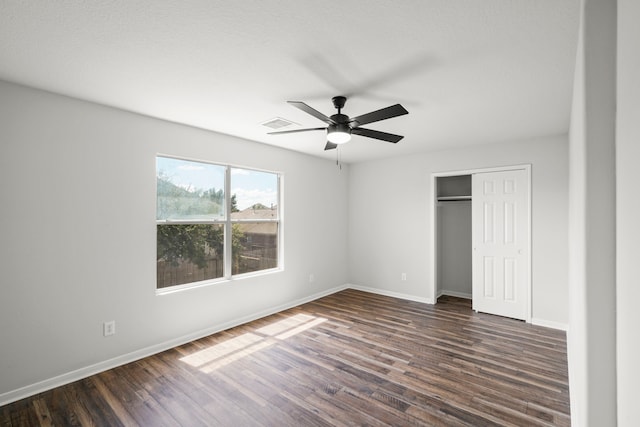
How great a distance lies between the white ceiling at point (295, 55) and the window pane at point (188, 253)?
4.34 feet

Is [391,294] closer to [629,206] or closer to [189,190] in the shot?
[189,190]

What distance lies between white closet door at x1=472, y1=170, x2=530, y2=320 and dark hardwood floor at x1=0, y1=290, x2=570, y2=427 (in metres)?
0.49

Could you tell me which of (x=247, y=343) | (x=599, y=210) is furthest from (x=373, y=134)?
(x=247, y=343)

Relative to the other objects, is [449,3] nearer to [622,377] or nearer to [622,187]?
[622,187]

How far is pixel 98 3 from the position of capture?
5.24ft

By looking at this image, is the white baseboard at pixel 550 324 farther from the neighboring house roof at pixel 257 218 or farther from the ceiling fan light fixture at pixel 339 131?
the neighboring house roof at pixel 257 218

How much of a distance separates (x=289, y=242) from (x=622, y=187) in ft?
14.0

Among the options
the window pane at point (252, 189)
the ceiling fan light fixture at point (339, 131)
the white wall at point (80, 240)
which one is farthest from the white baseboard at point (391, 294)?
the ceiling fan light fixture at point (339, 131)

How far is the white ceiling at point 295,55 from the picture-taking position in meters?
1.67

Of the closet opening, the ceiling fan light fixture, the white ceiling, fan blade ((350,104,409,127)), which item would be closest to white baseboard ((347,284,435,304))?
the closet opening

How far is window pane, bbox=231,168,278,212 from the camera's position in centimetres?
427

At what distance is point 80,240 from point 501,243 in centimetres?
515

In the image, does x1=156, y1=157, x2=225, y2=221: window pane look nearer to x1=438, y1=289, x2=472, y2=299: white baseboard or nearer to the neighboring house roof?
the neighboring house roof

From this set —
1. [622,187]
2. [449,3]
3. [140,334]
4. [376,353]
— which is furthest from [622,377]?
[140,334]
